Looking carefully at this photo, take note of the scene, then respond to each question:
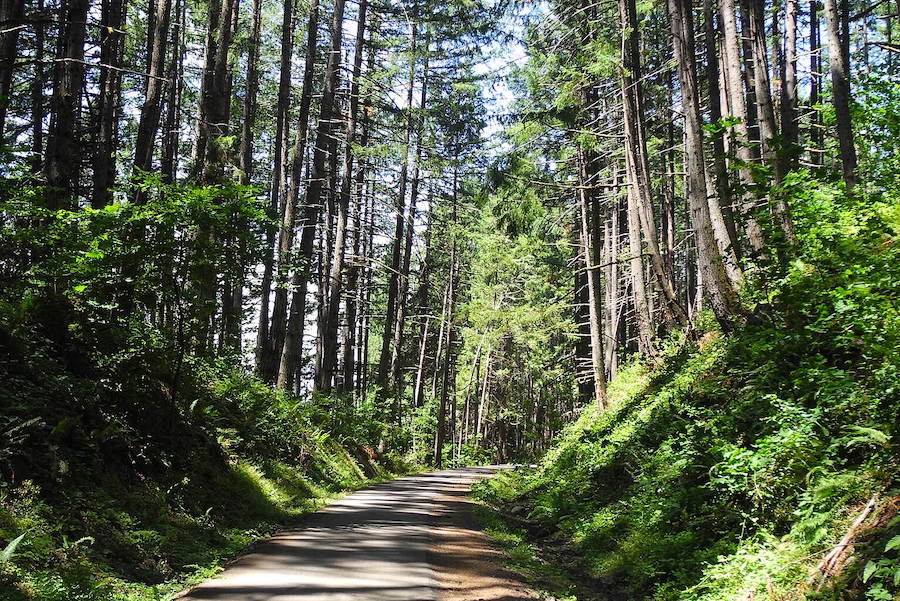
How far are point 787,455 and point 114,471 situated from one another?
728 centimetres

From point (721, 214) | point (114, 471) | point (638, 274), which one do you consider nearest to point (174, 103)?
point (638, 274)

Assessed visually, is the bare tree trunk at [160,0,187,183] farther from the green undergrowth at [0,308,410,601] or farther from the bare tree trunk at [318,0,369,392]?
the green undergrowth at [0,308,410,601]

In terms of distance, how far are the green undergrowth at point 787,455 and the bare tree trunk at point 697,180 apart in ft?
3.27

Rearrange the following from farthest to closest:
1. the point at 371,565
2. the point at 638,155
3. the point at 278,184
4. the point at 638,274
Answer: the point at 278,184, the point at 638,274, the point at 638,155, the point at 371,565

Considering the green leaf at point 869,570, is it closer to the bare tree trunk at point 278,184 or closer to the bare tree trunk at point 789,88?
the bare tree trunk at point 278,184

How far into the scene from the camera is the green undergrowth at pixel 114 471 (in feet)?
17.9

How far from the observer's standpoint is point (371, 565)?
7.08m

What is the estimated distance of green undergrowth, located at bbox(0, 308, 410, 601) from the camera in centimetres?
544

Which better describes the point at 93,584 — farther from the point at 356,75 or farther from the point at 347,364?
the point at 347,364

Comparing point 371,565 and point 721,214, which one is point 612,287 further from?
point 371,565

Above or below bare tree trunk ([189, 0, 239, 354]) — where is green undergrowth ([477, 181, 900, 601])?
below

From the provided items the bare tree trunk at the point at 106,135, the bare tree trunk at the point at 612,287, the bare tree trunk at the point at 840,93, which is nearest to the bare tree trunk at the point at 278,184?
the bare tree trunk at the point at 106,135

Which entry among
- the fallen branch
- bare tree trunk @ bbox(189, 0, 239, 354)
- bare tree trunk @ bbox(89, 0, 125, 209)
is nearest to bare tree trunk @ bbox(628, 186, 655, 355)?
bare tree trunk @ bbox(189, 0, 239, 354)

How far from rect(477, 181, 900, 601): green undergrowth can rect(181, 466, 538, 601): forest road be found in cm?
137
